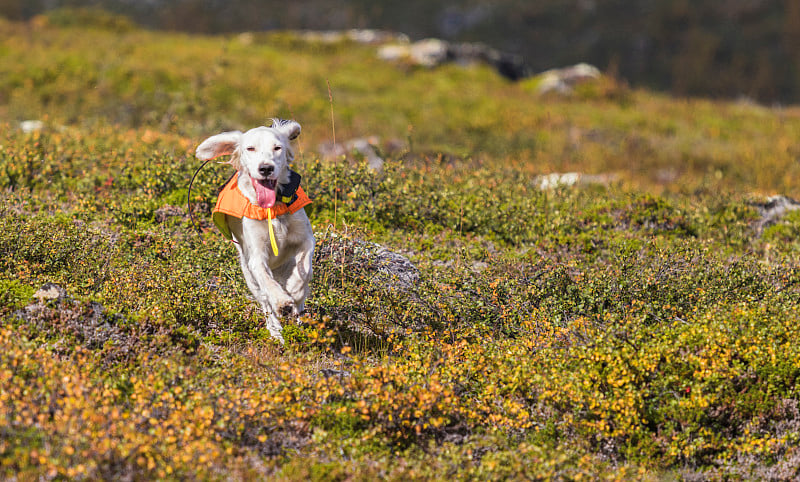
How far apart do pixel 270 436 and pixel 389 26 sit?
44970mm

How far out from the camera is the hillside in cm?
444

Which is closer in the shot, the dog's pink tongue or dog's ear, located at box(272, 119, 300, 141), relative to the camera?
the dog's pink tongue

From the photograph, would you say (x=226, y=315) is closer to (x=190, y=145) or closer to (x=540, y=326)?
(x=540, y=326)

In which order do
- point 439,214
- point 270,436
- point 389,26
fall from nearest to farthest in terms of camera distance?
point 270,436, point 439,214, point 389,26

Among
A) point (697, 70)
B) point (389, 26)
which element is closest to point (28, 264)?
point (697, 70)

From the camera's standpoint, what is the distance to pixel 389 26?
1829 inches

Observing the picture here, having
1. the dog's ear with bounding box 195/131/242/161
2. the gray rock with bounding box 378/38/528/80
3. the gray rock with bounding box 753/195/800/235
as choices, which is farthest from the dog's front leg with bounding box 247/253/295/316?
the gray rock with bounding box 378/38/528/80

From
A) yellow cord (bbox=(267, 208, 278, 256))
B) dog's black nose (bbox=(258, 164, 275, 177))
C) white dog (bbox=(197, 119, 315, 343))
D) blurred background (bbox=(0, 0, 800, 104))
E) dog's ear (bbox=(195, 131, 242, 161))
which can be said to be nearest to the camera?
dog's black nose (bbox=(258, 164, 275, 177))

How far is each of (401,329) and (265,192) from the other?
2100mm

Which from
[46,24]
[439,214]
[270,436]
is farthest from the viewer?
[46,24]

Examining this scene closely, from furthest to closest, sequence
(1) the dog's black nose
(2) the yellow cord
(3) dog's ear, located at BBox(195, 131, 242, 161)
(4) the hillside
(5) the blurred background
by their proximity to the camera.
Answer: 1. (5) the blurred background
2. (3) dog's ear, located at BBox(195, 131, 242, 161)
3. (2) the yellow cord
4. (1) the dog's black nose
5. (4) the hillside

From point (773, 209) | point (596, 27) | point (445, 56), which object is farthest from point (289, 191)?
point (596, 27)

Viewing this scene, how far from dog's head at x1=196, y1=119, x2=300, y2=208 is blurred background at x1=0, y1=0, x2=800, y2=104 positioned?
31.2 m

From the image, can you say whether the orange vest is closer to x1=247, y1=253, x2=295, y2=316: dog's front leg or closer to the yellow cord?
the yellow cord
